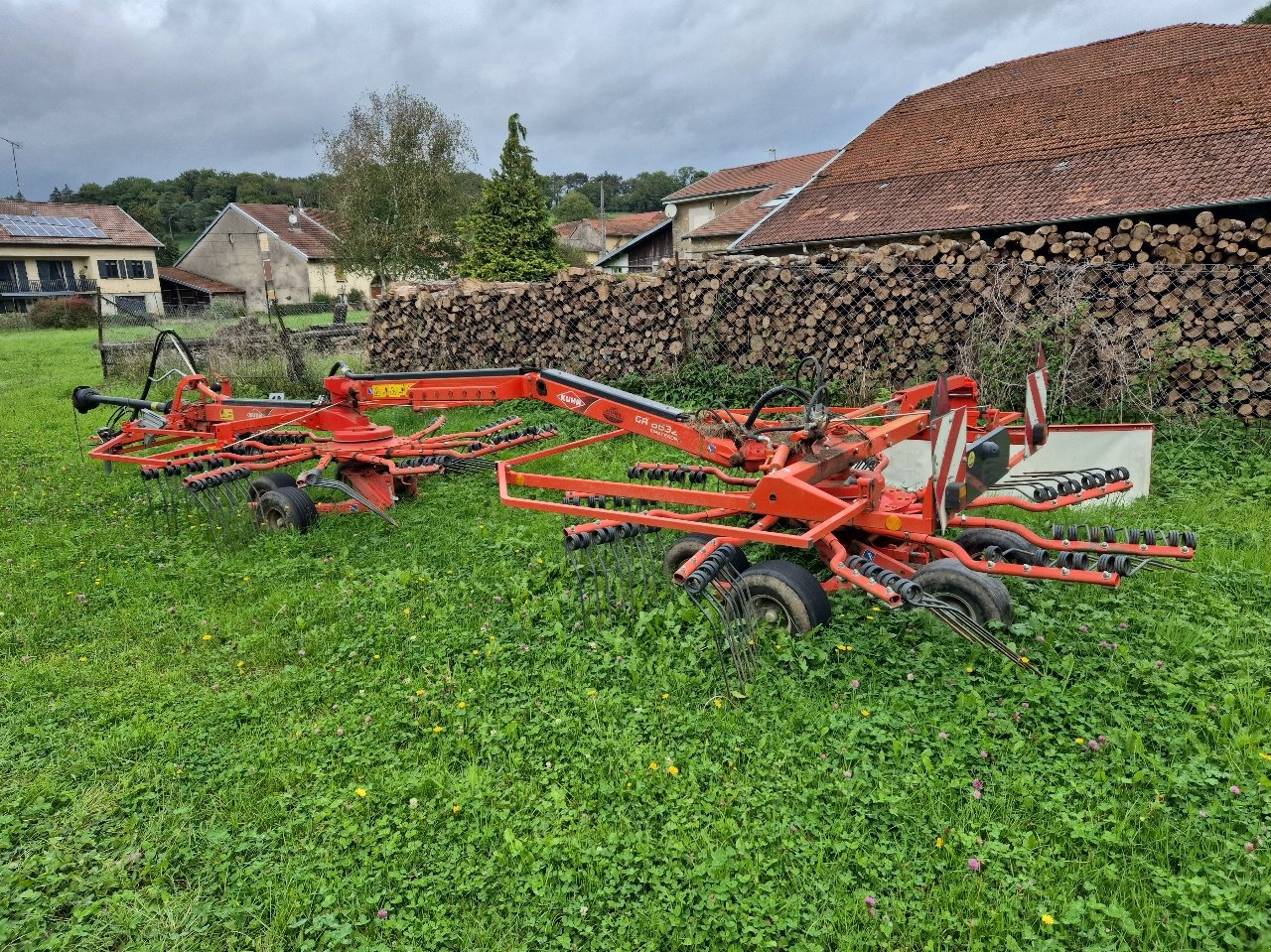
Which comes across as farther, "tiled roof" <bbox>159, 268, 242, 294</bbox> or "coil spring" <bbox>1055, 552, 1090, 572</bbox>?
"tiled roof" <bbox>159, 268, 242, 294</bbox>

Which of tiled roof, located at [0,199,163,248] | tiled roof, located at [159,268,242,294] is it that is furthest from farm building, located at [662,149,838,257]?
tiled roof, located at [0,199,163,248]

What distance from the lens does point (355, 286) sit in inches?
1732

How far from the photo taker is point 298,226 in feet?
152

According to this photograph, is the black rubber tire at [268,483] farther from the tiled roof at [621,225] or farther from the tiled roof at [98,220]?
the tiled roof at [621,225]

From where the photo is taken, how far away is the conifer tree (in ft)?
71.4

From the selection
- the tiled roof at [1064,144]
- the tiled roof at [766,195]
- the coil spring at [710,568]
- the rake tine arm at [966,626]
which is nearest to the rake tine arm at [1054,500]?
the rake tine arm at [966,626]

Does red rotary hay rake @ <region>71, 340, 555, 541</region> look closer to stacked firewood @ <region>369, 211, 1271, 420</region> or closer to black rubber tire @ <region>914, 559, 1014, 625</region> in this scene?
stacked firewood @ <region>369, 211, 1271, 420</region>

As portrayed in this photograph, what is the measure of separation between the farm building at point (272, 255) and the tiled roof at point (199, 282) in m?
0.41

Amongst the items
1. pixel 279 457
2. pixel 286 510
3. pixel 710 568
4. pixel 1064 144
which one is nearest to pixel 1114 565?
pixel 710 568

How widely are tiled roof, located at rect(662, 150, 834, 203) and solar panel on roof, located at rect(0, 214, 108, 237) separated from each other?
Answer: 1345 inches

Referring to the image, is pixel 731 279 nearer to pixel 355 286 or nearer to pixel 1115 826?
pixel 1115 826

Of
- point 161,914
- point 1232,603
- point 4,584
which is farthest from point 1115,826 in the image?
point 4,584

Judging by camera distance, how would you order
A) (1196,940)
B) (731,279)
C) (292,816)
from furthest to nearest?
(731,279), (292,816), (1196,940)

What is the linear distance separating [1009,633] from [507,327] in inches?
354
